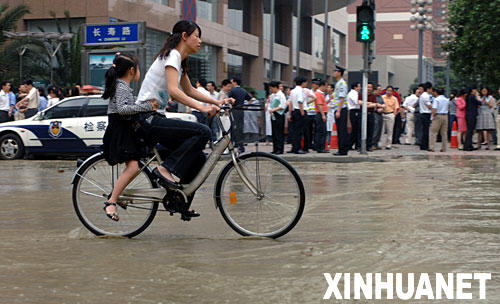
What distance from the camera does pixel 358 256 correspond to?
5.48 m

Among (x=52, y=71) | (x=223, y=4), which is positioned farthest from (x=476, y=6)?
(x=52, y=71)

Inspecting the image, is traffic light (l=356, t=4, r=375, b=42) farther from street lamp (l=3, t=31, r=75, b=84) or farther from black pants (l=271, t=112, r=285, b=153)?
street lamp (l=3, t=31, r=75, b=84)

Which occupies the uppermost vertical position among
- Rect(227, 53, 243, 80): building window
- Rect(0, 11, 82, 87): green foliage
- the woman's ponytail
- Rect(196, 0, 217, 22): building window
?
Rect(196, 0, 217, 22): building window

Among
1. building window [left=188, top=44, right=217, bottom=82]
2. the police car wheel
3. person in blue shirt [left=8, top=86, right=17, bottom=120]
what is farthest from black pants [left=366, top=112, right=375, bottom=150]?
building window [left=188, top=44, right=217, bottom=82]

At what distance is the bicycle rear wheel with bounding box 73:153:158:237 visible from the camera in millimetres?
6450

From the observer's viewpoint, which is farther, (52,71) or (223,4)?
(223,4)

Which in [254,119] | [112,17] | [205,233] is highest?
[112,17]

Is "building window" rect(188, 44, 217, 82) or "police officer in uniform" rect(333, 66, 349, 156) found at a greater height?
"building window" rect(188, 44, 217, 82)

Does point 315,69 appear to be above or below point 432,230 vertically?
above

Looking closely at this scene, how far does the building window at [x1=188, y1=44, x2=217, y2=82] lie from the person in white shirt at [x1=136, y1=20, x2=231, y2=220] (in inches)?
1364

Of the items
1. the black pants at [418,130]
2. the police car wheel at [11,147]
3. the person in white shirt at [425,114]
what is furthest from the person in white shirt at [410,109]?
the police car wheel at [11,147]

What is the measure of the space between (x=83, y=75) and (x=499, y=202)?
15729 millimetres

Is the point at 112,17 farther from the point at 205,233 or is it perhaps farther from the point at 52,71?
the point at 205,233

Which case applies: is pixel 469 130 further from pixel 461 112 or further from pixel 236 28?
pixel 236 28
